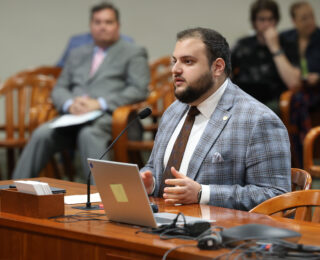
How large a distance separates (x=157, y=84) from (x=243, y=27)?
2.06 m

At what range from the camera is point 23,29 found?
665 centimetres

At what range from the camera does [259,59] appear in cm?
504

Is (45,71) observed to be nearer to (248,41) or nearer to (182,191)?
(248,41)

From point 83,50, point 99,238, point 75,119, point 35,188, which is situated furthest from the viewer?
point 83,50

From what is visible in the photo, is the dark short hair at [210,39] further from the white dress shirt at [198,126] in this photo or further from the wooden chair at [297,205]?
the wooden chair at [297,205]

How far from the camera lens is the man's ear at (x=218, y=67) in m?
2.50

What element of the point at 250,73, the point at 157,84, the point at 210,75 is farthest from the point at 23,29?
the point at 210,75

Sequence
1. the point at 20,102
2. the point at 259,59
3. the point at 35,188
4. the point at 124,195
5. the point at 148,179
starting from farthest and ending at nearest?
the point at 259,59, the point at 20,102, the point at 148,179, the point at 35,188, the point at 124,195

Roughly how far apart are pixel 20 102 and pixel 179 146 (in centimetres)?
270

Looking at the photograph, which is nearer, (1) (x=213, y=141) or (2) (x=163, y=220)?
(2) (x=163, y=220)

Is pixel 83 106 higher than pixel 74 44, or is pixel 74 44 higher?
pixel 74 44

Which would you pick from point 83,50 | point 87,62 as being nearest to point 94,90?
point 87,62

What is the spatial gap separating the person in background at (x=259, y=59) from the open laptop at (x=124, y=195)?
10.3 ft

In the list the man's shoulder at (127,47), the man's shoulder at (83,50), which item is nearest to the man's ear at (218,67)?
the man's shoulder at (127,47)
